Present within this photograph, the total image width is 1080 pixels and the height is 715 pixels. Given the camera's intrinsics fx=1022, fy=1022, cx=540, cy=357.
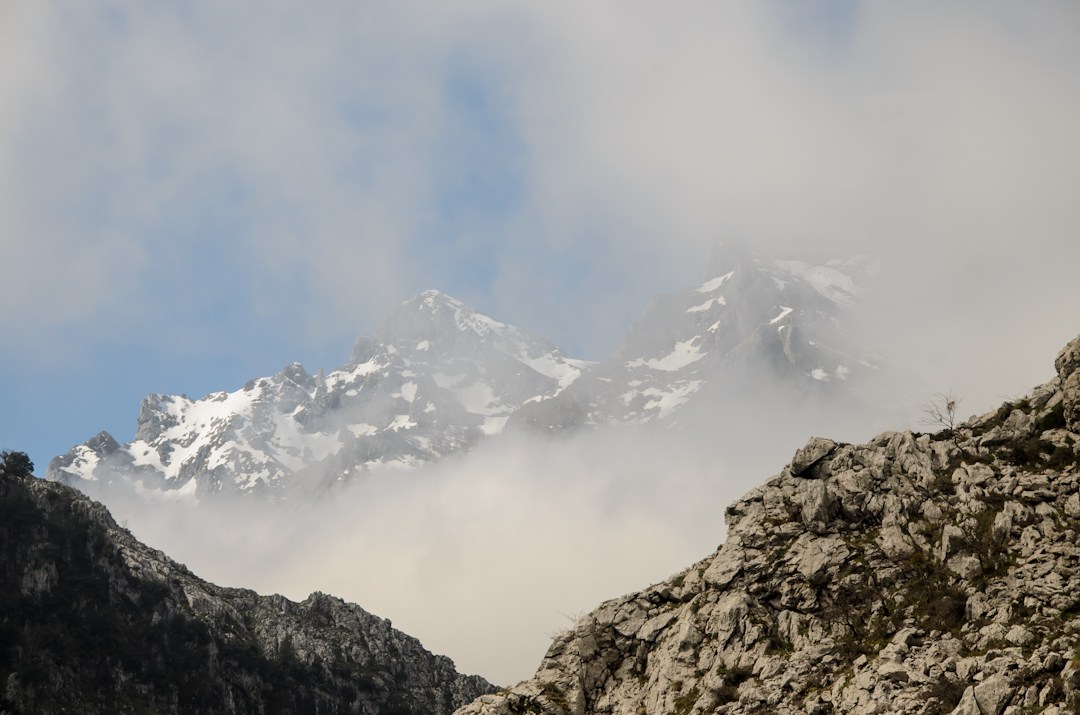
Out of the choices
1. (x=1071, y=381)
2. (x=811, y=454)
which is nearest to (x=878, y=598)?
(x=811, y=454)

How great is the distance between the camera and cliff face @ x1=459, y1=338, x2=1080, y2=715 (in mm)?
56906

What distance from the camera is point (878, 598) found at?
6531 cm

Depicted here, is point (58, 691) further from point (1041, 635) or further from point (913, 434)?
point (1041, 635)

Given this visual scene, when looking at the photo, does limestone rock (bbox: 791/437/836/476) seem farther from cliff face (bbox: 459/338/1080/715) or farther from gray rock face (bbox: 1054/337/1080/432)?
gray rock face (bbox: 1054/337/1080/432)

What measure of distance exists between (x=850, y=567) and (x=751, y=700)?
37.9 ft

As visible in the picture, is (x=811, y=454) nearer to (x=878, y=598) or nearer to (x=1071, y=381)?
(x=878, y=598)

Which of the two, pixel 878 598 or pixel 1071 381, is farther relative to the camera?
pixel 1071 381

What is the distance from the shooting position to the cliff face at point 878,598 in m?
A: 56.9

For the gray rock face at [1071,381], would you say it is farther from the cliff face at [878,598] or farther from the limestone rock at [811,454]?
the limestone rock at [811,454]

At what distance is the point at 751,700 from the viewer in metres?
63.4

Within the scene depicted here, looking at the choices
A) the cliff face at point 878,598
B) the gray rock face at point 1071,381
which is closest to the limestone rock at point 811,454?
the cliff face at point 878,598

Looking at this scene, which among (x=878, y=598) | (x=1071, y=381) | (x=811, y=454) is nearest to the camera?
(x=878, y=598)

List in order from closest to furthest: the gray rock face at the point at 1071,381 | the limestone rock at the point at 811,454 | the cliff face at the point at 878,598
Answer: the cliff face at the point at 878,598 → the gray rock face at the point at 1071,381 → the limestone rock at the point at 811,454

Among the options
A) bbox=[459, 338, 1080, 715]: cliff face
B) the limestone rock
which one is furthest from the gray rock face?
the limestone rock
